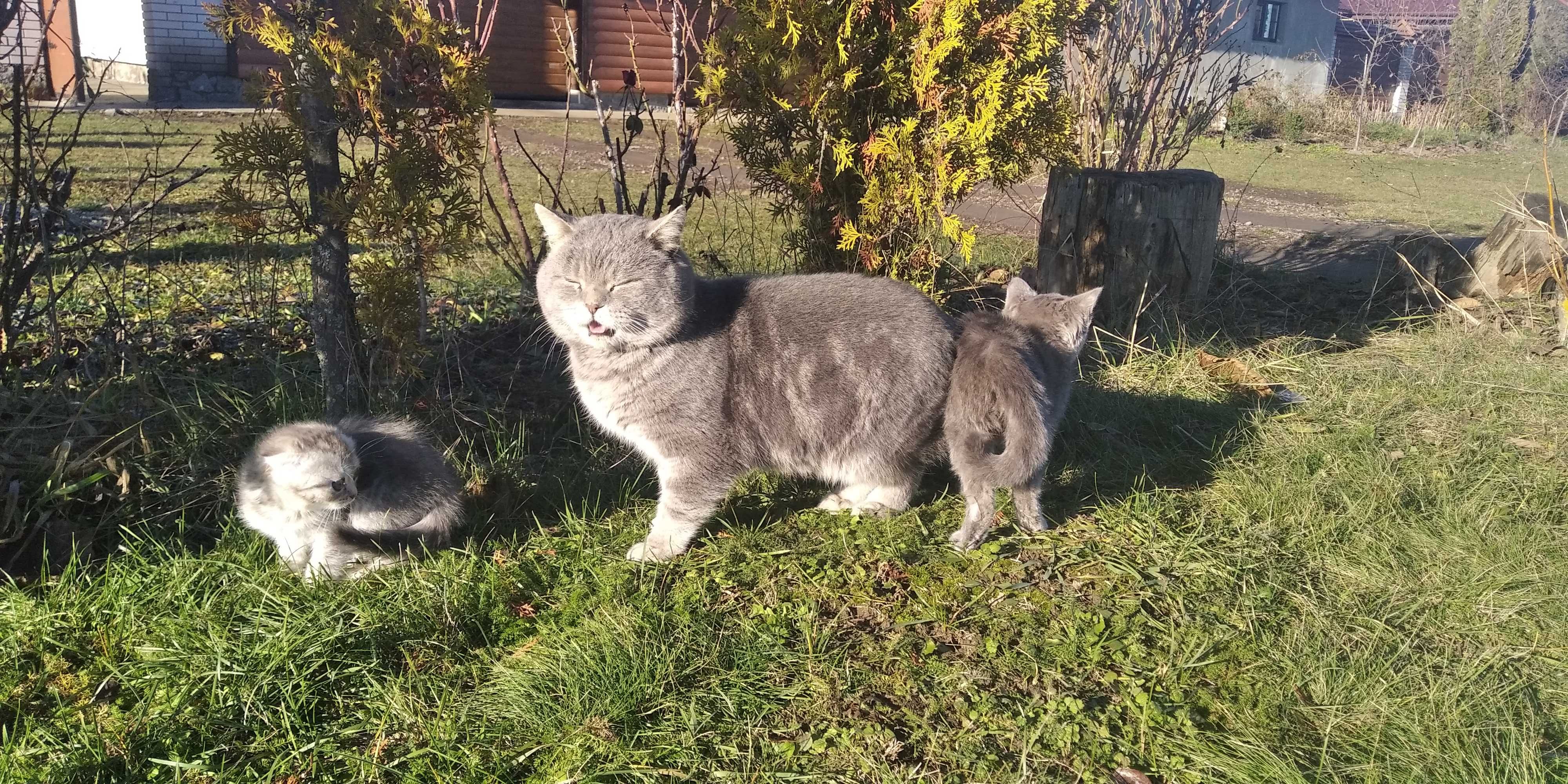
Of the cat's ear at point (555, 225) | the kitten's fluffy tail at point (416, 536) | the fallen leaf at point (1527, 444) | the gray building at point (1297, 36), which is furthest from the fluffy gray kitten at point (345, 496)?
the gray building at point (1297, 36)

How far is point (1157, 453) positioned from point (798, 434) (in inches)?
70.9

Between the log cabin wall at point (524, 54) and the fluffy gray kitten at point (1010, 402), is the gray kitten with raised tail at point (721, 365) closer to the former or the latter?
the fluffy gray kitten at point (1010, 402)

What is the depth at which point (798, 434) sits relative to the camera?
11.6ft

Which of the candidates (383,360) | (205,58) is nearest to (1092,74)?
(383,360)

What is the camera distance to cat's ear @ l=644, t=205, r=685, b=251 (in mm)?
3414

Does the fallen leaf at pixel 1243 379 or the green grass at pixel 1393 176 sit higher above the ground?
the green grass at pixel 1393 176

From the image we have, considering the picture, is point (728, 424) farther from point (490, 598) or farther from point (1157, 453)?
point (1157, 453)

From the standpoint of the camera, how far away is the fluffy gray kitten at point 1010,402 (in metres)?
3.27

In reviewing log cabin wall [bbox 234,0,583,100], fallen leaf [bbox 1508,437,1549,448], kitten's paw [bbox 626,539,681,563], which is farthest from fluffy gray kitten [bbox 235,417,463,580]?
log cabin wall [bbox 234,0,583,100]

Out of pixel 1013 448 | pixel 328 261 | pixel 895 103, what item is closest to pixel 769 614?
pixel 1013 448

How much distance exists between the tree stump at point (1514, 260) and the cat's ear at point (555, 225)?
608 centimetres

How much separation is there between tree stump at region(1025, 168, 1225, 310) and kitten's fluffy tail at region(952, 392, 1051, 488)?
278 cm

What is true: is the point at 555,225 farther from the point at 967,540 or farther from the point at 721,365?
the point at 967,540

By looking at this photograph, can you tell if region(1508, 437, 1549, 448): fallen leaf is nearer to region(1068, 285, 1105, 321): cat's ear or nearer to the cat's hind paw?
region(1068, 285, 1105, 321): cat's ear
